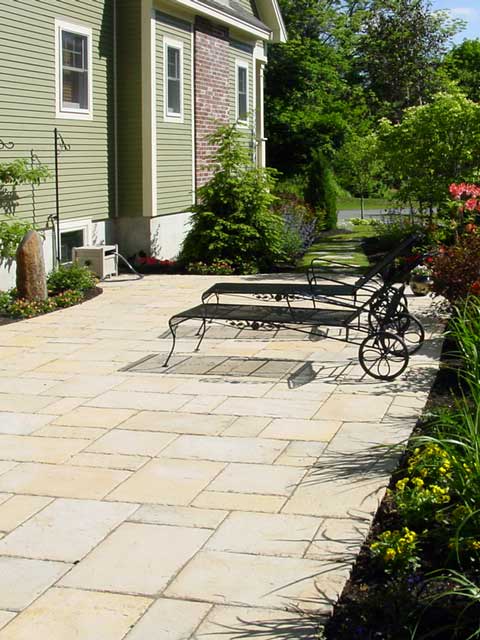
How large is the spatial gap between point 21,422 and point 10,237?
252 inches

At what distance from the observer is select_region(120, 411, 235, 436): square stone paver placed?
664 centimetres

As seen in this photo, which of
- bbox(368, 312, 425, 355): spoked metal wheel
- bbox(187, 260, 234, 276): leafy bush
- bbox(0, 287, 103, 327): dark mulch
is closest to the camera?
bbox(368, 312, 425, 355): spoked metal wheel

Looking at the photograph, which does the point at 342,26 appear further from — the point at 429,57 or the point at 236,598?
the point at 236,598

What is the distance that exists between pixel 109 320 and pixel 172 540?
673 centimetres

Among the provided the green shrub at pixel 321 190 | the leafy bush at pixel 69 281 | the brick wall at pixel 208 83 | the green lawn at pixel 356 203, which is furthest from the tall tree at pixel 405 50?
the leafy bush at pixel 69 281

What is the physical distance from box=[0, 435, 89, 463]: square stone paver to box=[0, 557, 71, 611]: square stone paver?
5.24 feet

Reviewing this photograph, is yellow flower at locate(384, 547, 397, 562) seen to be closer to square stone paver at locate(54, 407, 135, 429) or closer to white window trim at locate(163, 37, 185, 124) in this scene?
square stone paver at locate(54, 407, 135, 429)

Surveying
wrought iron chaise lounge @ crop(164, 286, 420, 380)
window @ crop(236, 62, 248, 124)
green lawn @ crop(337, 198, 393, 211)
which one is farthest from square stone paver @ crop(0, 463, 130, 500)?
green lawn @ crop(337, 198, 393, 211)

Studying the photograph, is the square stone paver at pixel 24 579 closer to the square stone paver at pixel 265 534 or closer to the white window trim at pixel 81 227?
the square stone paver at pixel 265 534

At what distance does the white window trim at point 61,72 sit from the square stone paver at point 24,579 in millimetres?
11039

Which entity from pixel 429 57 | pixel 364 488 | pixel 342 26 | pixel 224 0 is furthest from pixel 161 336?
pixel 342 26

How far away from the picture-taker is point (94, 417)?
7008mm

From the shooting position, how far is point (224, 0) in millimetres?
20609

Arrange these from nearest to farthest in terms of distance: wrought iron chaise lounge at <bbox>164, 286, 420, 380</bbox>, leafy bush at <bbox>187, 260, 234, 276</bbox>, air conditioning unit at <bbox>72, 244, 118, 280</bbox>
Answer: wrought iron chaise lounge at <bbox>164, 286, 420, 380</bbox> → air conditioning unit at <bbox>72, 244, 118, 280</bbox> → leafy bush at <bbox>187, 260, 234, 276</bbox>
